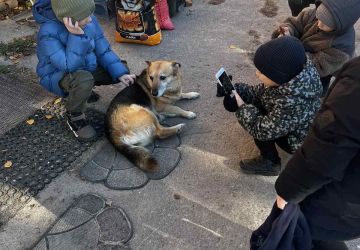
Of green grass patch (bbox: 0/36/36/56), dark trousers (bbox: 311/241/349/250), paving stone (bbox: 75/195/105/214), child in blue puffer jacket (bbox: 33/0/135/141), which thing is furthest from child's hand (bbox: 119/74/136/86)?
dark trousers (bbox: 311/241/349/250)

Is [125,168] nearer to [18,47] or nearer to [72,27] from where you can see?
[72,27]

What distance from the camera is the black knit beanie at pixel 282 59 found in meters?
2.27

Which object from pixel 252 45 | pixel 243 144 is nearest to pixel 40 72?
pixel 243 144

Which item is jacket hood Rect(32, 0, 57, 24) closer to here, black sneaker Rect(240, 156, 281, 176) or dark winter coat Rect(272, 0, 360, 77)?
black sneaker Rect(240, 156, 281, 176)

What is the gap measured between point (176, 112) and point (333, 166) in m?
2.58

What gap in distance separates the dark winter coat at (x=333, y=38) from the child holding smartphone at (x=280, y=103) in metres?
0.77

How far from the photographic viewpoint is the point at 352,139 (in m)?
1.15

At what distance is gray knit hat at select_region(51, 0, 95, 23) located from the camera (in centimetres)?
278

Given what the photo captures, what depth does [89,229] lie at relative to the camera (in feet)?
8.18

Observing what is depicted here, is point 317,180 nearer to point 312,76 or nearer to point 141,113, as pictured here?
point 312,76

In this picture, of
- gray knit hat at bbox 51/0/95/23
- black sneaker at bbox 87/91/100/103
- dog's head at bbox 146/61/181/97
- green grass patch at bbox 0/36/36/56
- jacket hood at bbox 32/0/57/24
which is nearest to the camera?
gray knit hat at bbox 51/0/95/23

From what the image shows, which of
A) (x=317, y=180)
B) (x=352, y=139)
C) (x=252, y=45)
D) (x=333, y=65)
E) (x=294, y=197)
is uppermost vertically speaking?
(x=352, y=139)

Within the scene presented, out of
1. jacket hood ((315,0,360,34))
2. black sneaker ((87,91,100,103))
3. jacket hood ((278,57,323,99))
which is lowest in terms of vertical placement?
black sneaker ((87,91,100,103))

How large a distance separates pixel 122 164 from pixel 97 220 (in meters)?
0.68
